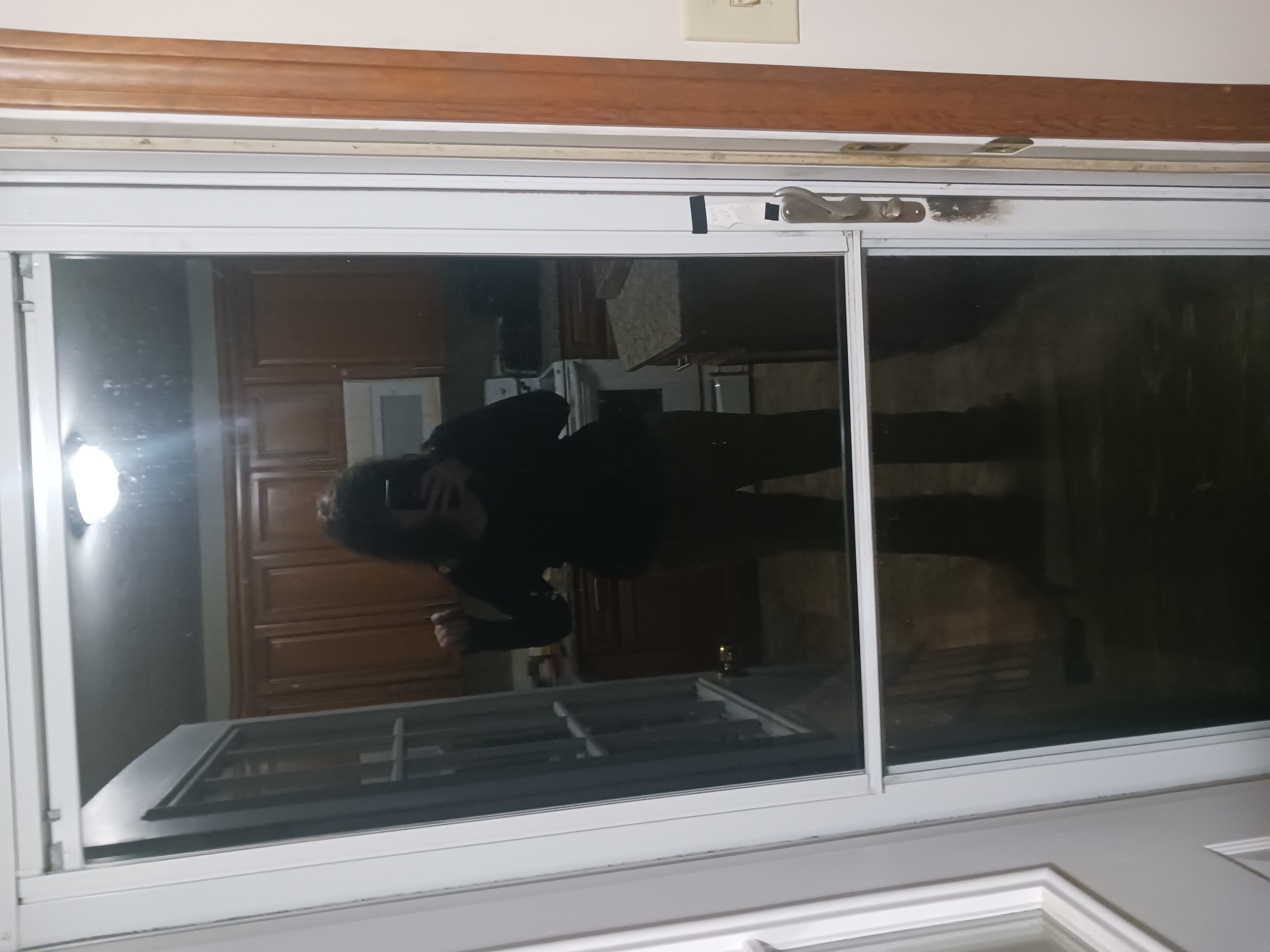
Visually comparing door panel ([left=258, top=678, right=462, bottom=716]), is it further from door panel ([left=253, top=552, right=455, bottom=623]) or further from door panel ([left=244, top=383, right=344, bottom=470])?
door panel ([left=244, top=383, right=344, bottom=470])

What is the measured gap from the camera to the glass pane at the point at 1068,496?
3.61ft

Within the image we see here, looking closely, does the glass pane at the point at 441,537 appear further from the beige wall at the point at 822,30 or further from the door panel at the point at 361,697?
the beige wall at the point at 822,30

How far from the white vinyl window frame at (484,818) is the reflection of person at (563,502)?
0.33 ft

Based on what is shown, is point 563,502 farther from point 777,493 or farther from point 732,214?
point 732,214

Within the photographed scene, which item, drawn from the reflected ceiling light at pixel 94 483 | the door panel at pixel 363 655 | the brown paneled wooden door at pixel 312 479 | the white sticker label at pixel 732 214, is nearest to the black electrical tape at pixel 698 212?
the white sticker label at pixel 732 214

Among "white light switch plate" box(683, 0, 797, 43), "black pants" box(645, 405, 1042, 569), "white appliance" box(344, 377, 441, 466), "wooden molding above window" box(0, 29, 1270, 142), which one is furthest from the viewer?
"black pants" box(645, 405, 1042, 569)

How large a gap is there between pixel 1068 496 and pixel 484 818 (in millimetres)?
850

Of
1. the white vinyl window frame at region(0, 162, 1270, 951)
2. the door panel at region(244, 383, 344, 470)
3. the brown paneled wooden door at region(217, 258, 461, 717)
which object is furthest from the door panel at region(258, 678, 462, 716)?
the door panel at region(244, 383, 344, 470)

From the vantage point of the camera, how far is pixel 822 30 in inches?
34.6

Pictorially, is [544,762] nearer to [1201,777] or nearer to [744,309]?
[744,309]

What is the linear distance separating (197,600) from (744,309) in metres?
0.70

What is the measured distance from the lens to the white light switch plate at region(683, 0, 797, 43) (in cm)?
85

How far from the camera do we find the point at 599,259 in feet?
3.25

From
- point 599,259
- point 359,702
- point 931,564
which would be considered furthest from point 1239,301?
point 359,702
